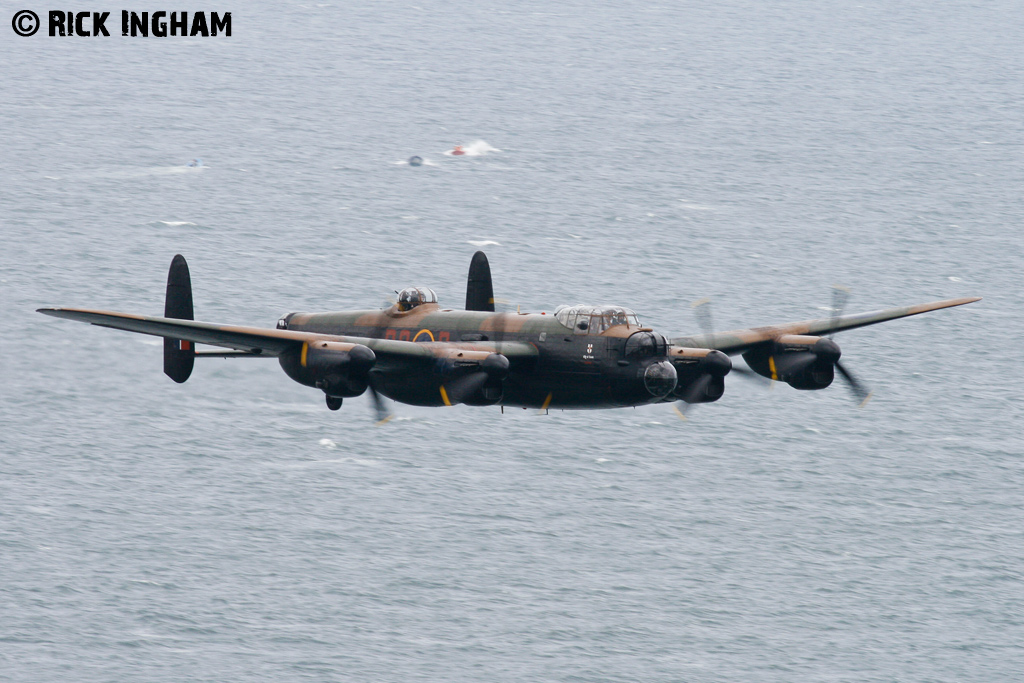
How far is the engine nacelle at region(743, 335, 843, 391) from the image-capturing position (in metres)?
67.8

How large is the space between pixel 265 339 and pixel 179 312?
52.5ft

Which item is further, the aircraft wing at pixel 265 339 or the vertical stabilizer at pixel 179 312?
the vertical stabilizer at pixel 179 312

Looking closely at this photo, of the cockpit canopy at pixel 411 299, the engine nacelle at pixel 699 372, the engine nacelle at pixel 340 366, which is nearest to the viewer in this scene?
the engine nacelle at pixel 340 366

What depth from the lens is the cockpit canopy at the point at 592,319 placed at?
63781 mm

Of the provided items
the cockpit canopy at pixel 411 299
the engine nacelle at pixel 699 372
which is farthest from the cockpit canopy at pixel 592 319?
the cockpit canopy at pixel 411 299

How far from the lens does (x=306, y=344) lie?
202 feet

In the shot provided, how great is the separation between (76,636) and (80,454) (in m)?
36.1

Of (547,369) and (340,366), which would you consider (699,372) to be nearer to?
(547,369)

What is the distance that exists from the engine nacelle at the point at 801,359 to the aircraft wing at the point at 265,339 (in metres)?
14.2

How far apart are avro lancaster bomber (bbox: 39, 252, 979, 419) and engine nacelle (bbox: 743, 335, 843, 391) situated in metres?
0.06

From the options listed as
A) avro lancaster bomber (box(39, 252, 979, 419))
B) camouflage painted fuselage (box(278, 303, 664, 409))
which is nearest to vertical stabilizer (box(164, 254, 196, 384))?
avro lancaster bomber (box(39, 252, 979, 419))

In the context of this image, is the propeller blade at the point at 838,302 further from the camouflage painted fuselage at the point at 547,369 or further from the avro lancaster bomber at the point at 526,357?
the camouflage painted fuselage at the point at 547,369

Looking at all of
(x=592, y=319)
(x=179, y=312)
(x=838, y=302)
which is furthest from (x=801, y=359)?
(x=179, y=312)

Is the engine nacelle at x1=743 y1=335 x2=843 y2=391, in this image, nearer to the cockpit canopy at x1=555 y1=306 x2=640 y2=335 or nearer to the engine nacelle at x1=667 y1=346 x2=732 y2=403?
the engine nacelle at x1=667 y1=346 x2=732 y2=403
